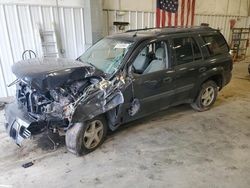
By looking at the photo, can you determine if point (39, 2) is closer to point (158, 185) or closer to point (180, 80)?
point (180, 80)

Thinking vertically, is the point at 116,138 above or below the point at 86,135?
below

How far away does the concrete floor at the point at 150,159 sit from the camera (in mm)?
2592

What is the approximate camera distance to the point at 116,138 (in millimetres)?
3496

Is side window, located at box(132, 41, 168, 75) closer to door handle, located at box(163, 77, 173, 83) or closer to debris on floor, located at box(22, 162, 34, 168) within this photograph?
door handle, located at box(163, 77, 173, 83)

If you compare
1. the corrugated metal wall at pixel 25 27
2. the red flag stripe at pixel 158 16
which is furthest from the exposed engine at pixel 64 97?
the red flag stripe at pixel 158 16

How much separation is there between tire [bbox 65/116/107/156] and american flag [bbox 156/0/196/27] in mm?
5267

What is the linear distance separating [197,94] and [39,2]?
396cm

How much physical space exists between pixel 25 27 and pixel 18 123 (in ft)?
10.0

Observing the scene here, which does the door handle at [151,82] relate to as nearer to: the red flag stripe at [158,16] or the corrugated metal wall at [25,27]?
the corrugated metal wall at [25,27]

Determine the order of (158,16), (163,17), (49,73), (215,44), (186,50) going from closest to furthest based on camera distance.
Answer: (49,73)
(186,50)
(215,44)
(158,16)
(163,17)

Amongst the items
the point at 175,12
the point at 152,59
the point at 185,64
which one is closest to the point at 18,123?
the point at 152,59

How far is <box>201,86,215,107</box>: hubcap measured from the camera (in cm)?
440

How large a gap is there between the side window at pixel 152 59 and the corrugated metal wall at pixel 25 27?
9.09 ft

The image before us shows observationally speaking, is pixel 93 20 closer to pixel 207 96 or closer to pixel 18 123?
pixel 207 96
